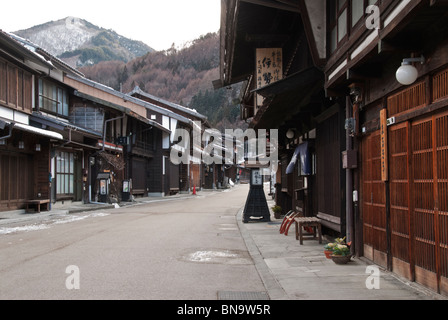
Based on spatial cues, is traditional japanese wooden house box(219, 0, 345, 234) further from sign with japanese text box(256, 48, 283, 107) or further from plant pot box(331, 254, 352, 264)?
plant pot box(331, 254, 352, 264)

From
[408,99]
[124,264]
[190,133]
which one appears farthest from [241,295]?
[190,133]

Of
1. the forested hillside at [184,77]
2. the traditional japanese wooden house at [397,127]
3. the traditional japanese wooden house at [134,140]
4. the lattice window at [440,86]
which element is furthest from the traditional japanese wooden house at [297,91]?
the forested hillside at [184,77]

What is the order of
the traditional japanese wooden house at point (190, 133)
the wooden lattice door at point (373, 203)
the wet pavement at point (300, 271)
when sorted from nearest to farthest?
the wet pavement at point (300, 271), the wooden lattice door at point (373, 203), the traditional japanese wooden house at point (190, 133)

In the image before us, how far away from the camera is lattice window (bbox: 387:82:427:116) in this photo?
629 cm

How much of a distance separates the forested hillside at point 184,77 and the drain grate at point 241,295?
3630 inches

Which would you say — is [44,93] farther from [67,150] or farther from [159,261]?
[159,261]

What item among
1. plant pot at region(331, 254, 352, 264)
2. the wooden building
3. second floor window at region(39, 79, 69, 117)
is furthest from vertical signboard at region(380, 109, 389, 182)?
second floor window at region(39, 79, 69, 117)

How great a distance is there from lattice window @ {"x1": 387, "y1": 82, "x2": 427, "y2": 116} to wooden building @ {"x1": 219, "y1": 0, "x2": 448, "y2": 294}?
16 mm

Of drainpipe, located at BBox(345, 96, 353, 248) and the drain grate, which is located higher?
drainpipe, located at BBox(345, 96, 353, 248)

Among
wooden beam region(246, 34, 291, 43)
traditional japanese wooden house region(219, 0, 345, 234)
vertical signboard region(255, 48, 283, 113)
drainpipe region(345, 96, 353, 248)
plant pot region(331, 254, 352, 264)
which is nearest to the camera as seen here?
plant pot region(331, 254, 352, 264)

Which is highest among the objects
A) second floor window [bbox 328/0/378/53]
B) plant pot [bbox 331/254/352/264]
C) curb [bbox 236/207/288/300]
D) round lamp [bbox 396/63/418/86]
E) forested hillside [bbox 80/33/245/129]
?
forested hillside [bbox 80/33/245/129]

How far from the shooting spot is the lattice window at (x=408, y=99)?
6291 mm

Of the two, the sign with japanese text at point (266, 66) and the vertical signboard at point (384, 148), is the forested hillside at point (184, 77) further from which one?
the vertical signboard at point (384, 148)

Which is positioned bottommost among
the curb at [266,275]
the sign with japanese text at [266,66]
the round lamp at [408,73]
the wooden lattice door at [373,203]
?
the curb at [266,275]
